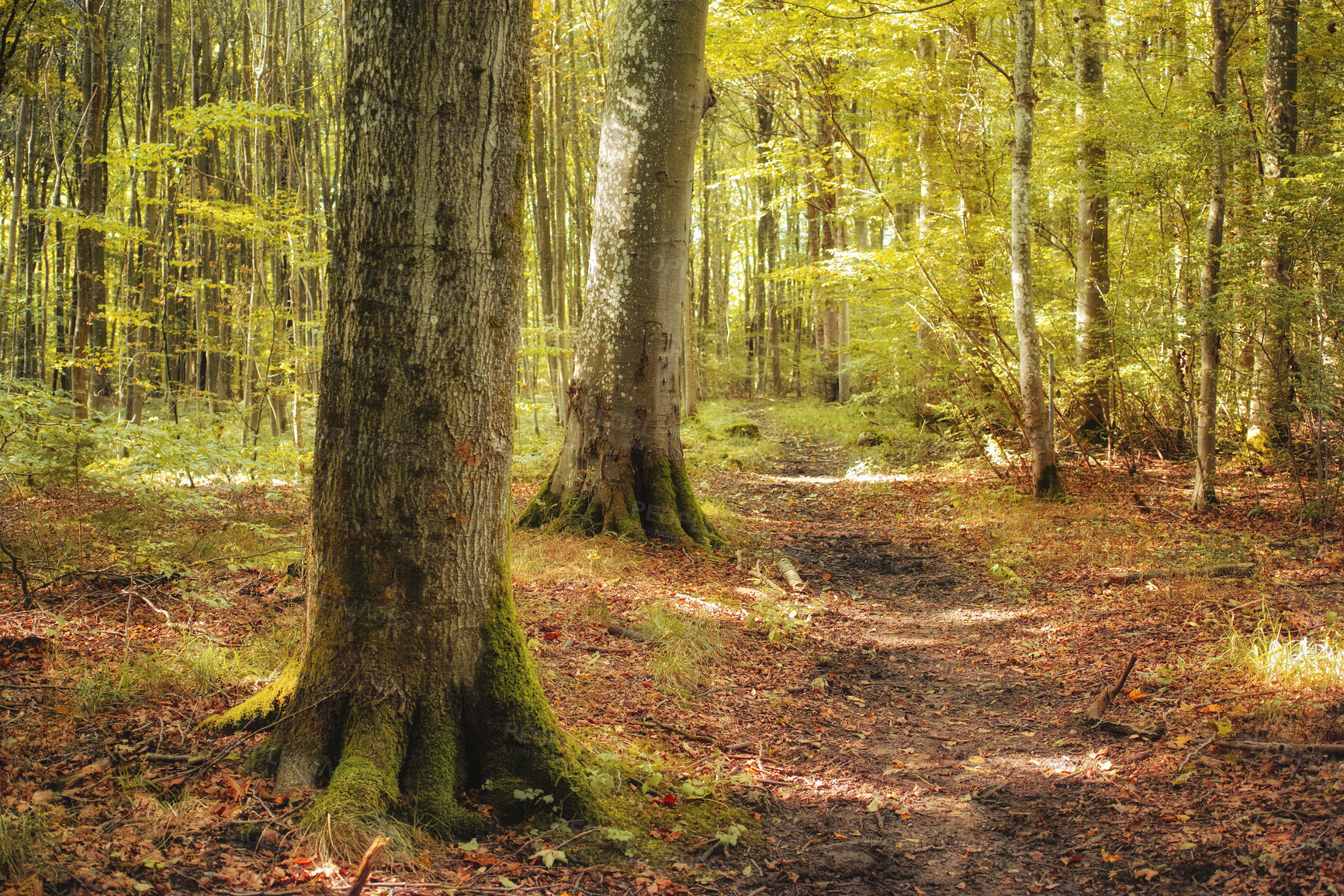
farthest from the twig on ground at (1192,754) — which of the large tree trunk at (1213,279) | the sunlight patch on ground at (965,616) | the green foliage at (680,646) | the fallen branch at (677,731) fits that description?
the large tree trunk at (1213,279)

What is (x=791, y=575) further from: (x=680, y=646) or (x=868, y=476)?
(x=868, y=476)

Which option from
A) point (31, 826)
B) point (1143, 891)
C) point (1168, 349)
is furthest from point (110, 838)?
point (1168, 349)

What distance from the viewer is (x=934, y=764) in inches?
159

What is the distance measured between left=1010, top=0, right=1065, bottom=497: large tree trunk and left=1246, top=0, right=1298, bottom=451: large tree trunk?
7.30 ft

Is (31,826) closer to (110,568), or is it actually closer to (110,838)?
(110,838)

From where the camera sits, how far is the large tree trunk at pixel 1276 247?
296 inches

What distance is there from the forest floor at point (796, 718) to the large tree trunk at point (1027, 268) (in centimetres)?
197

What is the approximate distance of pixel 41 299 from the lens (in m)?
18.4

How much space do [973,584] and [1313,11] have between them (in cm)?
1043

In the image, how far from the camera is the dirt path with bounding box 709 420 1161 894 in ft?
10.2

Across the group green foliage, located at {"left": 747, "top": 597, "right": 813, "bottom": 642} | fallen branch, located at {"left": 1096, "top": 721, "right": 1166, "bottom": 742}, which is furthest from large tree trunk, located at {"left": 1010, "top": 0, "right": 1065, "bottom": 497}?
fallen branch, located at {"left": 1096, "top": 721, "right": 1166, "bottom": 742}

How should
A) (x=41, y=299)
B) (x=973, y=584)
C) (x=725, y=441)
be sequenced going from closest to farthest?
(x=973, y=584), (x=725, y=441), (x=41, y=299)

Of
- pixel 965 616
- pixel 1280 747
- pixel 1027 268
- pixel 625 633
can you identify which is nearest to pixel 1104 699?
pixel 1280 747

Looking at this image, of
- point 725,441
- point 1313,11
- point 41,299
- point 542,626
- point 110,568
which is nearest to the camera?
point 110,568
